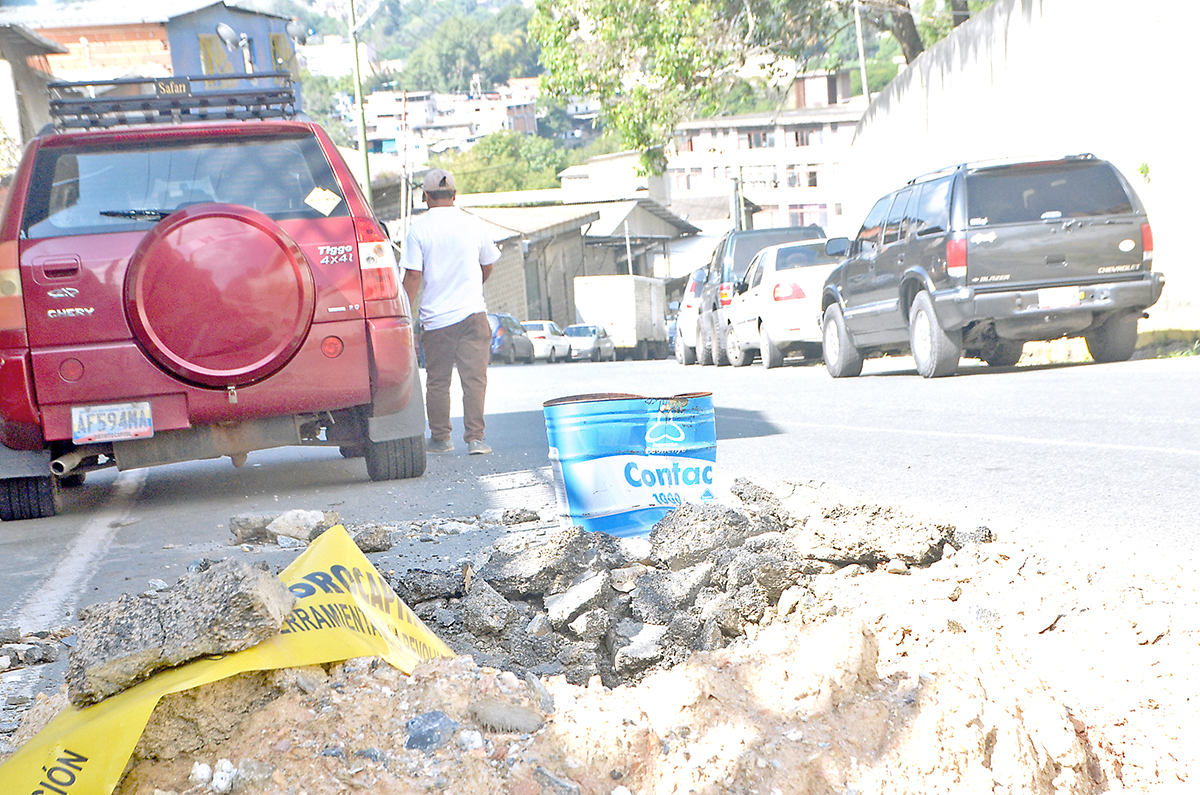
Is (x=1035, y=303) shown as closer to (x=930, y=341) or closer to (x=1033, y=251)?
(x=1033, y=251)

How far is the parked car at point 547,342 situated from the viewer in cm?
3559

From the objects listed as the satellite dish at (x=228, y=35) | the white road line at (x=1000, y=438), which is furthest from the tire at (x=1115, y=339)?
the satellite dish at (x=228, y=35)

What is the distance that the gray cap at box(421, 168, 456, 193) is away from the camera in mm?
8070

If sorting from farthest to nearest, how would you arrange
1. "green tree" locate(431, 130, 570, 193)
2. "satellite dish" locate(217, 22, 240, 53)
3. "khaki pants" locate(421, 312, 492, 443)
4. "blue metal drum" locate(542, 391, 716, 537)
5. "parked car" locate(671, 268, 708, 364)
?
"green tree" locate(431, 130, 570, 193)
"satellite dish" locate(217, 22, 240, 53)
"parked car" locate(671, 268, 708, 364)
"khaki pants" locate(421, 312, 492, 443)
"blue metal drum" locate(542, 391, 716, 537)

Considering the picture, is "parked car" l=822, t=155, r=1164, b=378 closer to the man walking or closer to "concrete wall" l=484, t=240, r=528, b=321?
the man walking

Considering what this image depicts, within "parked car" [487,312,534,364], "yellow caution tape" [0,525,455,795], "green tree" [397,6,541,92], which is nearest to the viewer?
"yellow caution tape" [0,525,455,795]

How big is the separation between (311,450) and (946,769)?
7746mm

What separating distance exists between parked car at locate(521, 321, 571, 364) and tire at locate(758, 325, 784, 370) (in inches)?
720

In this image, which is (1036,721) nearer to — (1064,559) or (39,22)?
(1064,559)

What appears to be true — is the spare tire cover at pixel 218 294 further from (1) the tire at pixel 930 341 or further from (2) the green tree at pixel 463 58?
(2) the green tree at pixel 463 58

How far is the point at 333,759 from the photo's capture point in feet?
7.88

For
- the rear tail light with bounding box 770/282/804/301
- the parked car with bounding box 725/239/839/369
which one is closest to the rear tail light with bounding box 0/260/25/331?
the parked car with bounding box 725/239/839/369

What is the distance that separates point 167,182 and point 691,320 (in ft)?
54.9

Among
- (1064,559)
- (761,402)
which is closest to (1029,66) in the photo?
(761,402)
